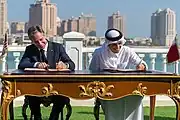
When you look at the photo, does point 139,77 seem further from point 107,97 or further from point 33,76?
point 33,76

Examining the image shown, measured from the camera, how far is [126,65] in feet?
13.2

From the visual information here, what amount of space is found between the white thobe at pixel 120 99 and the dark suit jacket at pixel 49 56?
251 mm

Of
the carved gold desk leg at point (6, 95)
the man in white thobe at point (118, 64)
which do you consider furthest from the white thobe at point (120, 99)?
the carved gold desk leg at point (6, 95)

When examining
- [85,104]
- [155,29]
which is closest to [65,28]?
[155,29]

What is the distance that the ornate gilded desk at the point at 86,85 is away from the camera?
10.6 feet

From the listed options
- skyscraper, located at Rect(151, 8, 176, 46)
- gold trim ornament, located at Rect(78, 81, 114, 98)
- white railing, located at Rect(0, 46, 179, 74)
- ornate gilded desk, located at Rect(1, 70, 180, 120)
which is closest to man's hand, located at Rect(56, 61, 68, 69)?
ornate gilded desk, located at Rect(1, 70, 180, 120)

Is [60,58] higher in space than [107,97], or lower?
higher

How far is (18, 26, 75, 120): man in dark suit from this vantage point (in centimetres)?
391

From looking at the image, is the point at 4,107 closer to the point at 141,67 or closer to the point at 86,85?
the point at 86,85

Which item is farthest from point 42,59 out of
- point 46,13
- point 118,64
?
point 46,13

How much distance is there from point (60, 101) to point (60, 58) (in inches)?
14.8

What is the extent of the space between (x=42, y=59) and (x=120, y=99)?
0.77 metres

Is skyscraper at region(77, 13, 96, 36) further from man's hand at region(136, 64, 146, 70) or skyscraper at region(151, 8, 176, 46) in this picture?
man's hand at region(136, 64, 146, 70)

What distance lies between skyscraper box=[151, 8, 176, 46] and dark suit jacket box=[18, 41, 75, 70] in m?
7.48
